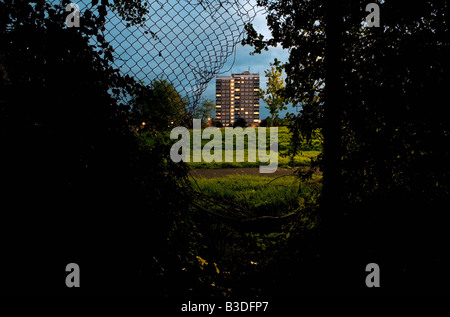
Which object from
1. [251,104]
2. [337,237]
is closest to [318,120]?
[337,237]

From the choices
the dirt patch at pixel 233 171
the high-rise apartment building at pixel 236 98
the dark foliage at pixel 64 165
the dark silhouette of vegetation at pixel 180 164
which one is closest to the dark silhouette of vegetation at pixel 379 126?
the dark silhouette of vegetation at pixel 180 164

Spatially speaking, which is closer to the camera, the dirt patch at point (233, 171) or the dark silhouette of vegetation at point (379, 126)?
the dark silhouette of vegetation at point (379, 126)

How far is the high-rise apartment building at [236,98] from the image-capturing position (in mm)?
53062

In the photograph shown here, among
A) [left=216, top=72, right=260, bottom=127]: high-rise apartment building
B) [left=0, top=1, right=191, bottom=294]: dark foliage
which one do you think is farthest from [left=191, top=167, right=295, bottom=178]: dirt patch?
[left=216, top=72, right=260, bottom=127]: high-rise apartment building

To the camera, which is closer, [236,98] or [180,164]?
[180,164]

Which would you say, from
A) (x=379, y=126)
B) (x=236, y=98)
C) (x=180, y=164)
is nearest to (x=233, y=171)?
(x=180, y=164)

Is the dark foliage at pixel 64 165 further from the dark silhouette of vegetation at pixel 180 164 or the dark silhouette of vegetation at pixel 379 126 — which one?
the dark silhouette of vegetation at pixel 379 126

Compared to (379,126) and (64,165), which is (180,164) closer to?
(64,165)

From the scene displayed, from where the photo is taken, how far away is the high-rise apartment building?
53.1 m

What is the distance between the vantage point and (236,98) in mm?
61406

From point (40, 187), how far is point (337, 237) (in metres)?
1.64

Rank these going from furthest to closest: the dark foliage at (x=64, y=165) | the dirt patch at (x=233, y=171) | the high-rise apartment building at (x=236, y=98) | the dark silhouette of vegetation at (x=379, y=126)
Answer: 1. the high-rise apartment building at (x=236, y=98)
2. the dirt patch at (x=233, y=171)
3. the dark silhouette of vegetation at (x=379, y=126)
4. the dark foliage at (x=64, y=165)

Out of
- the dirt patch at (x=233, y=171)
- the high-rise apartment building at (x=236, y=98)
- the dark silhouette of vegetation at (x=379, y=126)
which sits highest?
the high-rise apartment building at (x=236, y=98)

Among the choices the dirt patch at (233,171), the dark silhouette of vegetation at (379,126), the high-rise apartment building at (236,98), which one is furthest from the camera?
the high-rise apartment building at (236,98)
